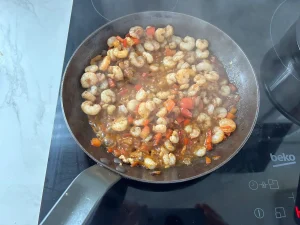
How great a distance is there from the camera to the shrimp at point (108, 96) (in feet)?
3.23

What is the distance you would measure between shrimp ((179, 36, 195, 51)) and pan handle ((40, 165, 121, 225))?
54 centimetres

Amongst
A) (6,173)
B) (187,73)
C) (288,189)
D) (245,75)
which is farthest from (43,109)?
(288,189)

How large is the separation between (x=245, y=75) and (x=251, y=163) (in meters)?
0.29

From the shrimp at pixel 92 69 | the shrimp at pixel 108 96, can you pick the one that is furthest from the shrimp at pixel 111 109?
the shrimp at pixel 92 69

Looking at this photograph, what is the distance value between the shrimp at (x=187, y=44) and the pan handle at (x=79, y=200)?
0.54 metres

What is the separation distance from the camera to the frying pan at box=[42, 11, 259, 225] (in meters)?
0.74

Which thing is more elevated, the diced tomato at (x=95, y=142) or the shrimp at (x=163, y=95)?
the shrimp at (x=163, y=95)

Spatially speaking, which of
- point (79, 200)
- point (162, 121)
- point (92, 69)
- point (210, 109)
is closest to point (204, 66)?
point (210, 109)

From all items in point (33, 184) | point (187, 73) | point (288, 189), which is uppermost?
point (187, 73)

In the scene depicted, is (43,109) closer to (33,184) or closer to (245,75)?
→ (33,184)

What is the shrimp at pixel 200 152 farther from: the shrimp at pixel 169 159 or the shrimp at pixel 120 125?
the shrimp at pixel 120 125

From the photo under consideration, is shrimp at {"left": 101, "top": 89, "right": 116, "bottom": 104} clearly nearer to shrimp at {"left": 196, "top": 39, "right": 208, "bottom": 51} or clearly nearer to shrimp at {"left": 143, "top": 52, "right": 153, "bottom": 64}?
shrimp at {"left": 143, "top": 52, "right": 153, "bottom": 64}

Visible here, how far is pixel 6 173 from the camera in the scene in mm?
964

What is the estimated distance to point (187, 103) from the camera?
982 mm
